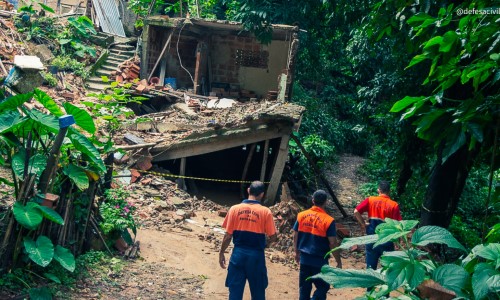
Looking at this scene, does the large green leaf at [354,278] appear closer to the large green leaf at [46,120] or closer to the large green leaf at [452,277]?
the large green leaf at [452,277]

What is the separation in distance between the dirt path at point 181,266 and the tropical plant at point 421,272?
190 inches

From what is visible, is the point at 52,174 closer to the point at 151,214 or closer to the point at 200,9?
the point at 151,214

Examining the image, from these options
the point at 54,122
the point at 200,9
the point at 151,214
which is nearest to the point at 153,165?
the point at 151,214

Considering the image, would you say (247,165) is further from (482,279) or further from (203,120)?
(482,279)

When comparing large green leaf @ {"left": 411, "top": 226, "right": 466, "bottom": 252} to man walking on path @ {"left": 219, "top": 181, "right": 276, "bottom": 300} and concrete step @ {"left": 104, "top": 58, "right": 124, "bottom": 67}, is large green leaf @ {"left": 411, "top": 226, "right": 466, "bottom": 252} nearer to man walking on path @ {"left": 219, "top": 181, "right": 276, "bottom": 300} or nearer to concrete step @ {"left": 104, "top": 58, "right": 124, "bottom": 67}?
man walking on path @ {"left": 219, "top": 181, "right": 276, "bottom": 300}

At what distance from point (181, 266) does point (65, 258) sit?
2364 millimetres

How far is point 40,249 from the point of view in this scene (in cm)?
652

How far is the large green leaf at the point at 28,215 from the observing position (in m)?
6.25

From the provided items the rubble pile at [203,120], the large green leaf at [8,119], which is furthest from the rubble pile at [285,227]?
the large green leaf at [8,119]

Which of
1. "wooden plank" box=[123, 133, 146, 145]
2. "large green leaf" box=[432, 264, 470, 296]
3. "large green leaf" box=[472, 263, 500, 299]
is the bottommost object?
"wooden plank" box=[123, 133, 146, 145]

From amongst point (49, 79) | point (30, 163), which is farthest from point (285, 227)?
point (49, 79)

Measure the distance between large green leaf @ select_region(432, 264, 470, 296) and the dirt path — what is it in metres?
5.05

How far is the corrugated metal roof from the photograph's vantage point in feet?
71.0

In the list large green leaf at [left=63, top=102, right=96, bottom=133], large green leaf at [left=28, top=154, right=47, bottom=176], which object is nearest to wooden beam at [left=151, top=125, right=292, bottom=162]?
large green leaf at [left=63, top=102, right=96, bottom=133]
